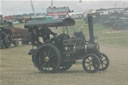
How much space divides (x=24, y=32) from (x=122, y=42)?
9980 millimetres

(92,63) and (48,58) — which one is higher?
(48,58)

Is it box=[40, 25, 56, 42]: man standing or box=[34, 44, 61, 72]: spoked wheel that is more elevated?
box=[40, 25, 56, 42]: man standing

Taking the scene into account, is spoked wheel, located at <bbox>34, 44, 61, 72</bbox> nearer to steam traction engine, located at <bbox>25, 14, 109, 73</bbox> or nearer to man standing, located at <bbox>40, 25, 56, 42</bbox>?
steam traction engine, located at <bbox>25, 14, 109, 73</bbox>

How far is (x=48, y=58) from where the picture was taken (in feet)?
47.6

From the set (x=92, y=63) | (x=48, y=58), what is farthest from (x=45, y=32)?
(x=92, y=63)

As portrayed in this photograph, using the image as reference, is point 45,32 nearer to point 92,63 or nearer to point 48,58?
point 48,58

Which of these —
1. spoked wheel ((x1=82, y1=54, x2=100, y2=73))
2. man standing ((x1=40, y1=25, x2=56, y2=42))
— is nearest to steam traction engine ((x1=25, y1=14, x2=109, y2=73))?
spoked wheel ((x1=82, y1=54, x2=100, y2=73))

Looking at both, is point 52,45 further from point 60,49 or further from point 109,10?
point 109,10

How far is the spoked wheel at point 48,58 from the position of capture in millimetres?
14266

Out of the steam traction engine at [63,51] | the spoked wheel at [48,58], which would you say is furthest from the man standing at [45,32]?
the spoked wheel at [48,58]

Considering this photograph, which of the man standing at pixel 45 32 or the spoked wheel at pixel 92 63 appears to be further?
the man standing at pixel 45 32

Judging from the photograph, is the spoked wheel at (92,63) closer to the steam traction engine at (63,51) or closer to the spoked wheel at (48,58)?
the steam traction engine at (63,51)

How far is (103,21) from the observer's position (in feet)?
229

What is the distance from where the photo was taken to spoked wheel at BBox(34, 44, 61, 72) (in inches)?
562
